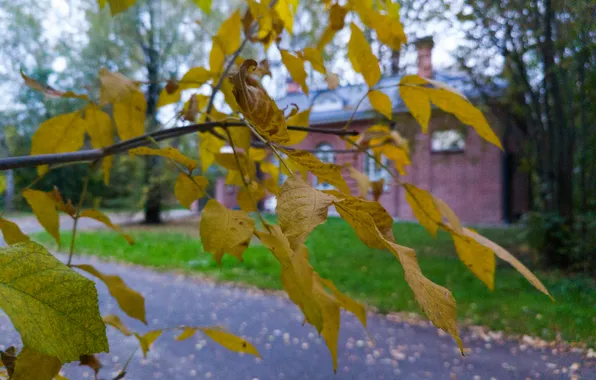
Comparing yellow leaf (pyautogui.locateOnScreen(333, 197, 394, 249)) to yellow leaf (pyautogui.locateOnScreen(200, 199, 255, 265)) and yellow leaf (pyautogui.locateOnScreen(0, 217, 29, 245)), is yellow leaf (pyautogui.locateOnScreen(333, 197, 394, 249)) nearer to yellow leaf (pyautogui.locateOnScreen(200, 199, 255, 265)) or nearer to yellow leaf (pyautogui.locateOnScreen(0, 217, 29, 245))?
yellow leaf (pyautogui.locateOnScreen(200, 199, 255, 265))

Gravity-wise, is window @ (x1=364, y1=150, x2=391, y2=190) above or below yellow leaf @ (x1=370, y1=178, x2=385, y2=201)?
above

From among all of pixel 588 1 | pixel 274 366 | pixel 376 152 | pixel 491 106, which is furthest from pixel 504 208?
pixel 376 152

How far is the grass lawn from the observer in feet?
5.15

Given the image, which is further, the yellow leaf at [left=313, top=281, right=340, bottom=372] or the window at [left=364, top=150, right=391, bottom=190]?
the window at [left=364, top=150, right=391, bottom=190]

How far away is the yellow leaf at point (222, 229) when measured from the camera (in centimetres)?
17

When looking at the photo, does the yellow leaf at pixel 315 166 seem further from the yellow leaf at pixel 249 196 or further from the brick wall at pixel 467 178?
the brick wall at pixel 467 178

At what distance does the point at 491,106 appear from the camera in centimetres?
393

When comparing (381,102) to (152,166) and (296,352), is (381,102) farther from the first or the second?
(152,166)

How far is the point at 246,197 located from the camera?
0.90 ft

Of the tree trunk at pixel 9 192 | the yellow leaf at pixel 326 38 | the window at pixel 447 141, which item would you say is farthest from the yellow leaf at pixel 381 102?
the window at pixel 447 141

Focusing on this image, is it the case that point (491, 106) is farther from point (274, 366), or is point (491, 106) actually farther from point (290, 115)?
point (290, 115)

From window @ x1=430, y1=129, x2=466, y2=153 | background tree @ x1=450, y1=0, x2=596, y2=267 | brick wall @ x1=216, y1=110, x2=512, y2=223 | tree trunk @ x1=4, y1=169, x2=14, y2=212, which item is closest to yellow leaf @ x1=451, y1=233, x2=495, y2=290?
tree trunk @ x1=4, y1=169, x2=14, y2=212

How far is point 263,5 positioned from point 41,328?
8.8 inches

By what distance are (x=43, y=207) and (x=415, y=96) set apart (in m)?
0.24
